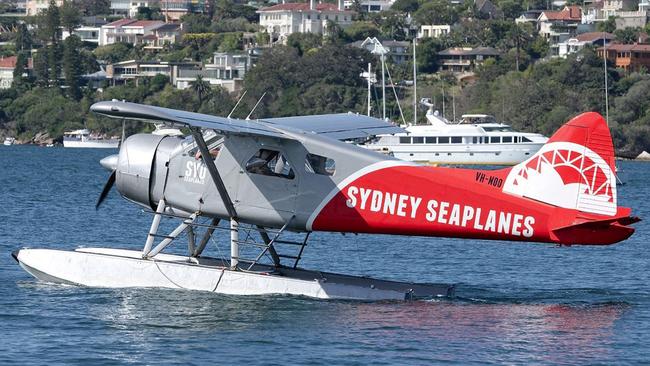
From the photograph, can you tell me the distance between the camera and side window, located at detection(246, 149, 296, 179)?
1817cm

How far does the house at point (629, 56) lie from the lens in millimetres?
105250

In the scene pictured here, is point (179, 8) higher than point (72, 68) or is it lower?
higher

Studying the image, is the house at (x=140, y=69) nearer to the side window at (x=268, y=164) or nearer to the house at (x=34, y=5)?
the house at (x=34, y=5)

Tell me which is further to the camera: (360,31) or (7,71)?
(360,31)

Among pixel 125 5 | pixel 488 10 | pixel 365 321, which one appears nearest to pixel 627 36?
pixel 488 10

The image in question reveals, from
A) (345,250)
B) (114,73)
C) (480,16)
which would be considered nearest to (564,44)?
(480,16)

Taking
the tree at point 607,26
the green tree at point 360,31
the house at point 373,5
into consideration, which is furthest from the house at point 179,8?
the tree at point 607,26

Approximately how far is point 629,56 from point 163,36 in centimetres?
5282

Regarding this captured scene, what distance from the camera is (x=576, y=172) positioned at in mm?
17172

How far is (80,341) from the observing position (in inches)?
623

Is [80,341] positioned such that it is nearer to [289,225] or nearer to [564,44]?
[289,225]

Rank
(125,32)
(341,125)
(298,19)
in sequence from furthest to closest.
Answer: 1. (125,32)
2. (298,19)
3. (341,125)

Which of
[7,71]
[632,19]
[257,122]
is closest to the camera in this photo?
[257,122]

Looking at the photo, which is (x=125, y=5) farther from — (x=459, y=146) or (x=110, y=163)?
(x=110, y=163)
